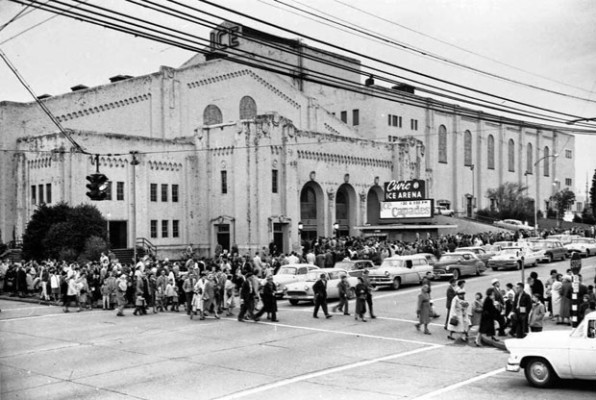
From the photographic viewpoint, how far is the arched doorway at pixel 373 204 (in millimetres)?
62594

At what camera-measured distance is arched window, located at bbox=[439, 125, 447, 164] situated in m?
86.5

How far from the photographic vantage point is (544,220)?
90312 millimetres

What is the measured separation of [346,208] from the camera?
59.6 meters

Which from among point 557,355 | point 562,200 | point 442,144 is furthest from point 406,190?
point 562,200

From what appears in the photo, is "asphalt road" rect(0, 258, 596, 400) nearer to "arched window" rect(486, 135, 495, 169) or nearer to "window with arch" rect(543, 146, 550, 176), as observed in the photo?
"arched window" rect(486, 135, 495, 169)

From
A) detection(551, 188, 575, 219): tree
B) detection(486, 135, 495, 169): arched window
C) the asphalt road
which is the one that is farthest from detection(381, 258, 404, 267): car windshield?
detection(551, 188, 575, 219): tree

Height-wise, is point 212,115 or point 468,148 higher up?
point 468,148

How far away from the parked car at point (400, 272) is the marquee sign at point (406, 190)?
2143cm

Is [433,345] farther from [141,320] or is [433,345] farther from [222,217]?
[222,217]

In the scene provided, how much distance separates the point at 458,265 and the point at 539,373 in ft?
69.9

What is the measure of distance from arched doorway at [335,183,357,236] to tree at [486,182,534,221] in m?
30.9

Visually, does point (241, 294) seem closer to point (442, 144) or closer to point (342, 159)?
point (342, 159)

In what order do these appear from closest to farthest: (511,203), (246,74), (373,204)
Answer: (246,74)
(373,204)
(511,203)

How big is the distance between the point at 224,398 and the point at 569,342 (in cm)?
648
